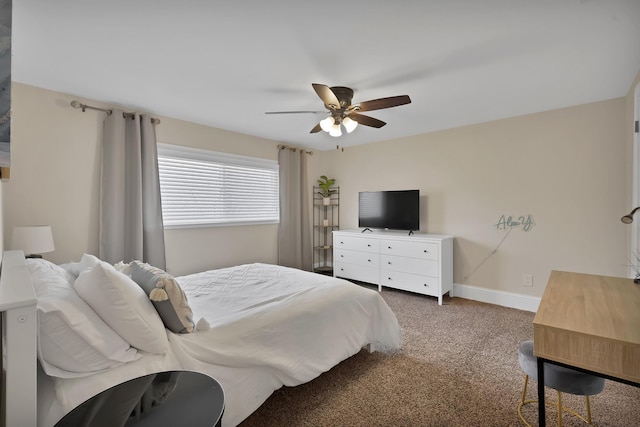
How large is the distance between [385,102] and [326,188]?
2.88 metres

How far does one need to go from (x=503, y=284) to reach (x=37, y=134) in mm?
5182

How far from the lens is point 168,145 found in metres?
3.46

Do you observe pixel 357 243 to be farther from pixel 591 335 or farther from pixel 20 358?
pixel 20 358

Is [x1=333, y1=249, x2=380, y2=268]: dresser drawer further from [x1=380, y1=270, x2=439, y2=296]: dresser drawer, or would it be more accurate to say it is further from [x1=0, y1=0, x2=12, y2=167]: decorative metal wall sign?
[x1=0, y1=0, x2=12, y2=167]: decorative metal wall sign

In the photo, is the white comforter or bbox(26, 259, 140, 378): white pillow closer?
bbox(26, 259, 140, 378): white pillow

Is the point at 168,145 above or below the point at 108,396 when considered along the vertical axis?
above

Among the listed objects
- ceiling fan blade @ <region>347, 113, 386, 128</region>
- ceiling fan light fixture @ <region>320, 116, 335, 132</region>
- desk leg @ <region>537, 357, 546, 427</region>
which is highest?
ceiling fan blade @ <region>347, 113, 386, 128</region>

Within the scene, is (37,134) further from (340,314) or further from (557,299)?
(557,299)

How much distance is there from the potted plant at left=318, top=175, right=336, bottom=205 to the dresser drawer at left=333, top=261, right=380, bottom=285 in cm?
115

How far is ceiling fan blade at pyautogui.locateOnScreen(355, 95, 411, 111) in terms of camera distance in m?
2.29

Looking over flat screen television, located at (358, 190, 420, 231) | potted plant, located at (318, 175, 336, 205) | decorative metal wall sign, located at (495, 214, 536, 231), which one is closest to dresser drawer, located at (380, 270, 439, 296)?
flat screen television, located at (358, 190, 420, 231)

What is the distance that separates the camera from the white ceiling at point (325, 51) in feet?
5.33

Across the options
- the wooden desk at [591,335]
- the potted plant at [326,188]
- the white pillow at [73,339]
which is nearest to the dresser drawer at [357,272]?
the potted plant at [326,188]

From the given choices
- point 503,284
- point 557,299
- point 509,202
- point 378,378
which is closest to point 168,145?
point 378,378
